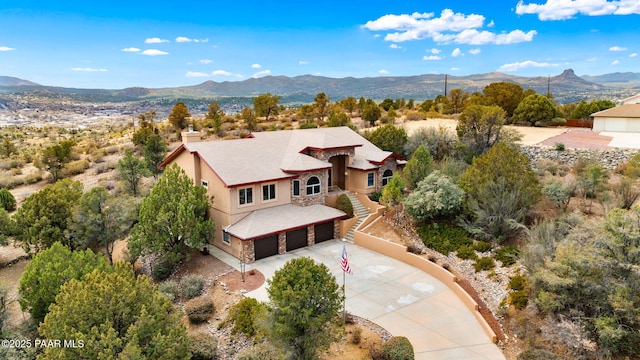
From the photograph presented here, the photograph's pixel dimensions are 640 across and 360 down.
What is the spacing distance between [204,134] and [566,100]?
121 meters

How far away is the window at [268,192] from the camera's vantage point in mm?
26359

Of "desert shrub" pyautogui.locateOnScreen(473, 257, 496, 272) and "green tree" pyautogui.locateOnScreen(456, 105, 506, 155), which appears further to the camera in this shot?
"green tree" pyautogui.locateOnScreen(456, 105, 506, 155)

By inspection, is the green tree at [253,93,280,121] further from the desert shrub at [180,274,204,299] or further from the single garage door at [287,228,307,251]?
the desert shrub at [180,274,204,299]

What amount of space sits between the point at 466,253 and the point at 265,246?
11.3 m

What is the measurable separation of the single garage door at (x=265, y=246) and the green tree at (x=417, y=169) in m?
10.7

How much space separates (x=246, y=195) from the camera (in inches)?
1006

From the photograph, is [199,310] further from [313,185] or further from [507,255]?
[507,255]

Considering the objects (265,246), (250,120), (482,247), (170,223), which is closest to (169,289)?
(170,223)

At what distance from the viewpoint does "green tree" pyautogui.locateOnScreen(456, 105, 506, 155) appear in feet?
116

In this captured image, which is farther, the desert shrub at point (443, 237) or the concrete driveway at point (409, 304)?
the desert shrub at point (443, 237)

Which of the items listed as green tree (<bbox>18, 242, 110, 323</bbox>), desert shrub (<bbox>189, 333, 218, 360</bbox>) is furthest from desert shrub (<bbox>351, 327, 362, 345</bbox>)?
green tree (<bbox>18, 242, 110, 323</bbox>)

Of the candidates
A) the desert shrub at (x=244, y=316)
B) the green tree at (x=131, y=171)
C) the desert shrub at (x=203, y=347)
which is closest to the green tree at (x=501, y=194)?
the desert shrub at (x=244, y=316)

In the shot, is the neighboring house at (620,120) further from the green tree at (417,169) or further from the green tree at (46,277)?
the green tree at (46,277)

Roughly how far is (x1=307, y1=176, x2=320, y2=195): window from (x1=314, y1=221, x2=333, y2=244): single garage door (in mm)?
2504
